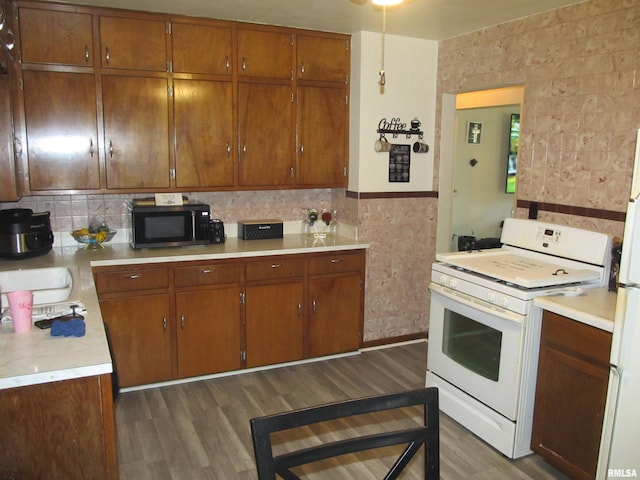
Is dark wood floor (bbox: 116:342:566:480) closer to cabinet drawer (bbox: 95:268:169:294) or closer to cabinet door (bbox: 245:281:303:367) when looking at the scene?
cabinet door (bbox: 245:281:303:367)

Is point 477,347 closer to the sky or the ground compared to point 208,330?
closer to the sky

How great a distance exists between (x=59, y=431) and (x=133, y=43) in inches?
102

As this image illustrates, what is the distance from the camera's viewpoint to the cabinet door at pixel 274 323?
12.1 ft

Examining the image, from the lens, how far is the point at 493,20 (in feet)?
11.4

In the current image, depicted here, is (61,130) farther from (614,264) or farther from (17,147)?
(614,264)

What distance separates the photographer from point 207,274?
138 inches

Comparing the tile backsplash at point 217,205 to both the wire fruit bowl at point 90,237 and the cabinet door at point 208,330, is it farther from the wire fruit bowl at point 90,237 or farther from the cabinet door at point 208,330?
the cabinet door at point 208,330

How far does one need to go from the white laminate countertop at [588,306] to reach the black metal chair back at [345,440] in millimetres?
1274

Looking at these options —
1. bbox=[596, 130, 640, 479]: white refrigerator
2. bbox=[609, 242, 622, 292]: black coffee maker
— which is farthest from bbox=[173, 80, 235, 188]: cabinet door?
bbox=[596, 130, 640, 479]: white refrigerator

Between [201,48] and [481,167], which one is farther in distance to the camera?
[481,167]

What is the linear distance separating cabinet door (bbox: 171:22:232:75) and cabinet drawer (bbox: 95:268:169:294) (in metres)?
1.38

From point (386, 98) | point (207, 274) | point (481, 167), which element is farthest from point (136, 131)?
point (481, 167)

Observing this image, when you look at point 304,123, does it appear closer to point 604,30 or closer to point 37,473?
point 604,30

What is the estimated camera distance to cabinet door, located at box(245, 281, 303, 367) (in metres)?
3.70
